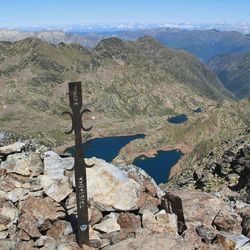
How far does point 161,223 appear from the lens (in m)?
24.0

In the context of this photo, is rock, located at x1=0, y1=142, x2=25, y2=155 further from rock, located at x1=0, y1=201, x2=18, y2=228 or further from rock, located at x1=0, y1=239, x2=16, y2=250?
rock, located at x1=0, y1=239, x2=16, y2=250

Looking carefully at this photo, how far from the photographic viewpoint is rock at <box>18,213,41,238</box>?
76.4 ft

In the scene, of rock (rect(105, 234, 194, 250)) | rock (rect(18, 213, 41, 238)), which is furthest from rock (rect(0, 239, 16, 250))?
rock (rect(105, 234, 194, 250))

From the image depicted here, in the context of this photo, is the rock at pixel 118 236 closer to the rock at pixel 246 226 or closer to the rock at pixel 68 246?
the rock at pixel 68 246

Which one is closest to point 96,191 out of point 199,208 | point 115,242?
point 115,242

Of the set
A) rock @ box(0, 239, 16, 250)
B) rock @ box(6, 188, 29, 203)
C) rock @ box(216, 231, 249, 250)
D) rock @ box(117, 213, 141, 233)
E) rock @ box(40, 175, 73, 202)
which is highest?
rock @ box(40, 175, 73, 202)

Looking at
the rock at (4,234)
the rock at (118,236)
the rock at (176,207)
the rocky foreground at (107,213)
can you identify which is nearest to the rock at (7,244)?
the rocky foreground at (107,213)

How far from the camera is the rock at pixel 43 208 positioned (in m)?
24.3

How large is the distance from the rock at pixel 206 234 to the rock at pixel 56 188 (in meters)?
7.18

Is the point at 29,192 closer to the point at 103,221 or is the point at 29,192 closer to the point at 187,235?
the point at 103,221

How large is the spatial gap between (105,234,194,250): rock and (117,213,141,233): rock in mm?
1507

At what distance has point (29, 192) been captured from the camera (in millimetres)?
25719

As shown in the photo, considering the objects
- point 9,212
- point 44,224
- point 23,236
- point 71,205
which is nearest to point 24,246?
point 23,236

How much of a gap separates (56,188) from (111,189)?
3.05 metres
